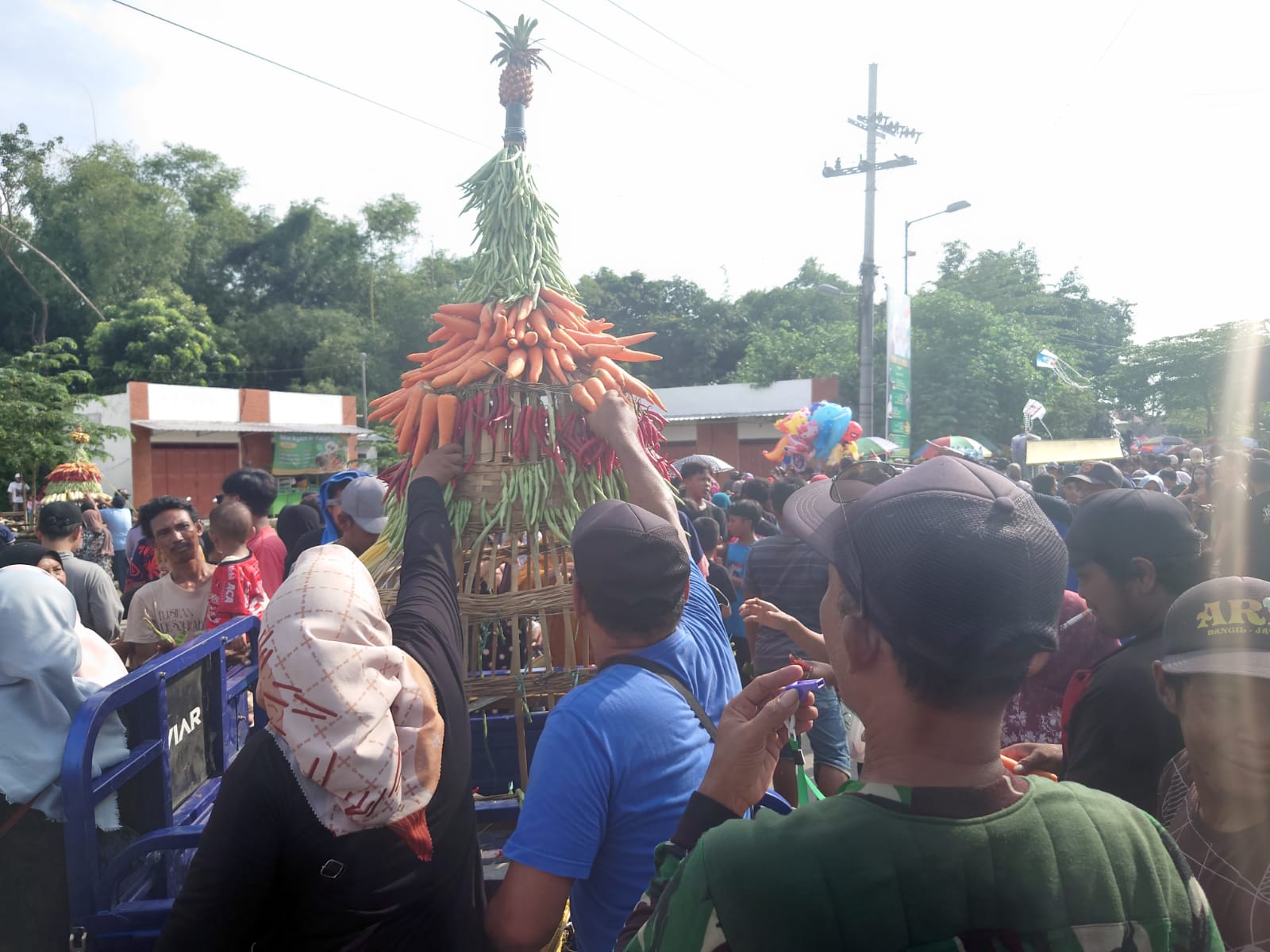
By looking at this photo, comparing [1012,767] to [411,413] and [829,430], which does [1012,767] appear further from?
[829,430]

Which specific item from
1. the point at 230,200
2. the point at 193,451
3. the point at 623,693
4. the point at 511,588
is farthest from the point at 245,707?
the point at 230,200

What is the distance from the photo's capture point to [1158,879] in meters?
1.03

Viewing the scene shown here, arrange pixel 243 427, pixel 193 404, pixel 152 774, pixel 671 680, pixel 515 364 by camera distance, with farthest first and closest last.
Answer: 1. pixel 243 427
2. pixel 193 404
3. pixel 515 364
4. pixel 152 774
5. pixel 671 680

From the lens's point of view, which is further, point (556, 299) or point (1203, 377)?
point (1203, 377)

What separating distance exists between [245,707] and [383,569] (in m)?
1.09

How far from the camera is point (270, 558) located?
5074 mm

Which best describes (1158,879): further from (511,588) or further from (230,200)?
(230,200)

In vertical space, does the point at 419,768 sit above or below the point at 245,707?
above

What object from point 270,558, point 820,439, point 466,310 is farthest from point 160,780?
point 820,439

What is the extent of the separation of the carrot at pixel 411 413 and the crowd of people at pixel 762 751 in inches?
9.2

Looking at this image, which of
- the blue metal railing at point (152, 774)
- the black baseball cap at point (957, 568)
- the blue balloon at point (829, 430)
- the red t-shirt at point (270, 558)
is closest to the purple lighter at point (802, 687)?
the black baseball cap at point (957, 568)

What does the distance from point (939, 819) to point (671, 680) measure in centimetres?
89

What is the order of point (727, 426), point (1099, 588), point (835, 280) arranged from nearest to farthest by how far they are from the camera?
1. point (1099, 588)
2. point (727, 426)
3. point (835, 280)

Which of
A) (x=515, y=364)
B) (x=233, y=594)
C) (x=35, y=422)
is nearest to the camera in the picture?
(x=515, y=364)
